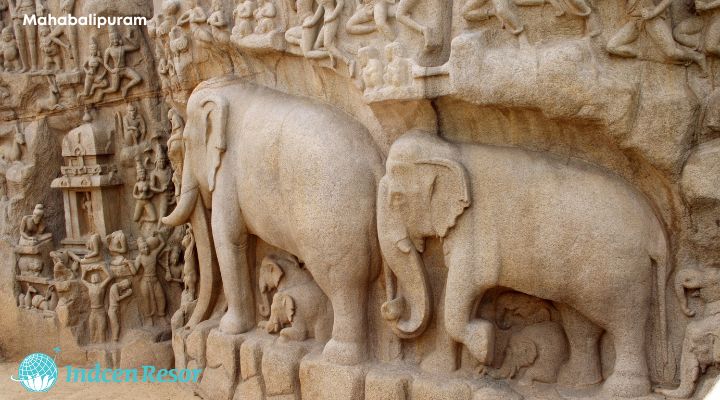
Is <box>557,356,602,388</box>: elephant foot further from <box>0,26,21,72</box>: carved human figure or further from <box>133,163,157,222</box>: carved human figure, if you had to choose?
<box>0,26,21,72</box>: carved human figure

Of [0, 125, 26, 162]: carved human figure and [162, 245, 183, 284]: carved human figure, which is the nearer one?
[162, 245, 183, 284]: carved human figure

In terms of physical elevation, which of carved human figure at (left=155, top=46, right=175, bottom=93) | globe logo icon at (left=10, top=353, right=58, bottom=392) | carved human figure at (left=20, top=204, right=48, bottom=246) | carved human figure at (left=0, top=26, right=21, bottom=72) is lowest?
globe logo icon at (left=10, top=353, right=58, bottom=392)

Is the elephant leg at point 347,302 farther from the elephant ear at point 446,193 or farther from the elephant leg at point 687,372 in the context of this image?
the elephant leg at point 687,372

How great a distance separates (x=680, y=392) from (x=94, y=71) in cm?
565

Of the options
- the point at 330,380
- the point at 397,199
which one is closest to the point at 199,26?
the point at 397,199

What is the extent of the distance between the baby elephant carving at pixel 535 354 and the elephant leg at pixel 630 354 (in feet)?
1.08

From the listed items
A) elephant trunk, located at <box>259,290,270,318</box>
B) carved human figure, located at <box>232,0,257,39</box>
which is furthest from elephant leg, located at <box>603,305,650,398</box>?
carved human figure, located at <box>232,0,257,39</box>

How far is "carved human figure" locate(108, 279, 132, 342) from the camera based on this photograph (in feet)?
21.4

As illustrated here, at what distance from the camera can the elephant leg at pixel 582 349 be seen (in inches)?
152

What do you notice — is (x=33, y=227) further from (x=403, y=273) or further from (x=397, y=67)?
(x=397, y=67)

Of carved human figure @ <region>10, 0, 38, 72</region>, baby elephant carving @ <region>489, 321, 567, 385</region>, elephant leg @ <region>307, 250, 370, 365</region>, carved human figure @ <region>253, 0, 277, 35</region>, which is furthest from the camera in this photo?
carved human figure @ <region>10, 0, 38, 72</region>

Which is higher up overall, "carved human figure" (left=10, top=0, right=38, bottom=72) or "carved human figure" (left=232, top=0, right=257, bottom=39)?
"carved human figure" (left=10, top=0, right=38, bottom=72)

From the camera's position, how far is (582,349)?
3879mm

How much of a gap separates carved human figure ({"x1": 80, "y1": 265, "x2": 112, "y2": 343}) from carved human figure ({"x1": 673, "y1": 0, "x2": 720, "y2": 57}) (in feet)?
16.8
